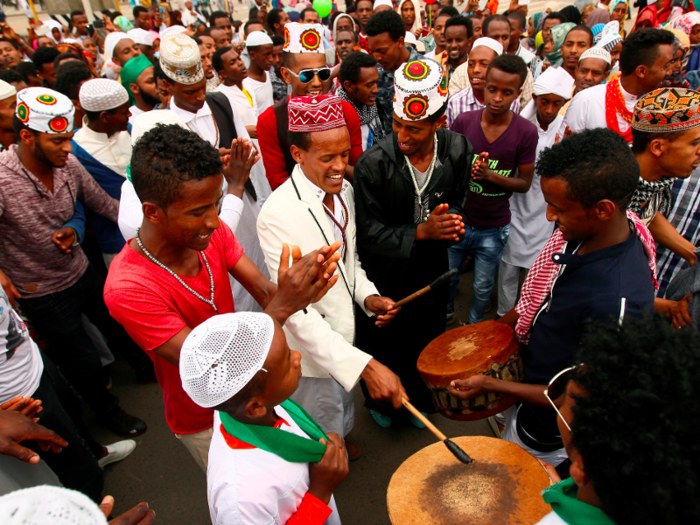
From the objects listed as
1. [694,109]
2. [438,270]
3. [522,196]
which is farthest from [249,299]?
[694,109]

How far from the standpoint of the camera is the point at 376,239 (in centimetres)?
288

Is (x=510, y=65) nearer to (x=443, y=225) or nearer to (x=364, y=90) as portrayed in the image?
(x=364, y=90)

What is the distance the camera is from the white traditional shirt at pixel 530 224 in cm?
→ 432

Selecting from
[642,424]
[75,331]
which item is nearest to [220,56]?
[75,331]

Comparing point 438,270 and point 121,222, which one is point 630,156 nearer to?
point 438,270

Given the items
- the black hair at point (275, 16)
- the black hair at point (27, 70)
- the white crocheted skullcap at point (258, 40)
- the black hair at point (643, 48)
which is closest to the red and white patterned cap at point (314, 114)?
the black hair at point (643, 48)

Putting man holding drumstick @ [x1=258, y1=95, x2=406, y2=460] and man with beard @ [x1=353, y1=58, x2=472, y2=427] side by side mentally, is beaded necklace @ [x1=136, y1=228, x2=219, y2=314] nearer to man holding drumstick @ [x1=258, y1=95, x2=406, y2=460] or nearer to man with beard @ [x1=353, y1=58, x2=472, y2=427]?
man holding drumstick @ [x1=258, y1=95, x2=406, y2=460]

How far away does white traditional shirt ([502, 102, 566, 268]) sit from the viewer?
170 inches

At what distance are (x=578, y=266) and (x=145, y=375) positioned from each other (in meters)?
3.80

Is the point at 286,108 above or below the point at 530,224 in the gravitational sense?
above

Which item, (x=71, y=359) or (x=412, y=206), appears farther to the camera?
(x=71, y=359)

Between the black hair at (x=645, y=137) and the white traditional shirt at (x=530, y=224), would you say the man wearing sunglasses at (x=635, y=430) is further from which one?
the white traditional shirt at (x=530, y=224)

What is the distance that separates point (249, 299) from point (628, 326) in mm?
3147

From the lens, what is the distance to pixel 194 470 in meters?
3.27
